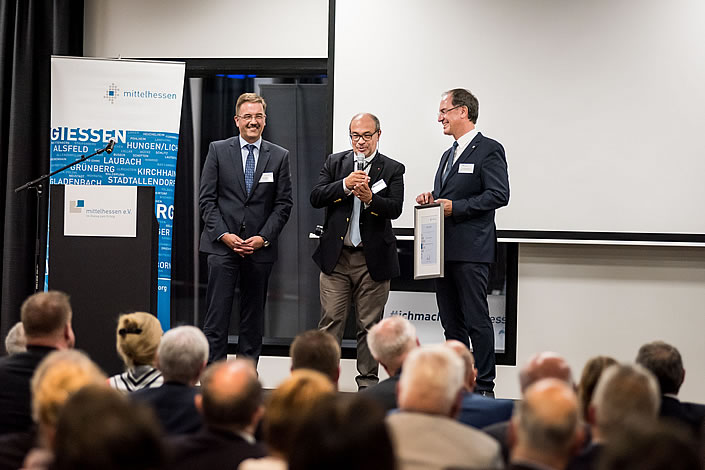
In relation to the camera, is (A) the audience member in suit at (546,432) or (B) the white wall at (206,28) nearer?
(A) the audience member in suit at (546,432)

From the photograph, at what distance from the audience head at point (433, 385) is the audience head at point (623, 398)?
38cm

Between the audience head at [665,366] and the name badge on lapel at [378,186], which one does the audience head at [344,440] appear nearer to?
the audience head at [665,366]

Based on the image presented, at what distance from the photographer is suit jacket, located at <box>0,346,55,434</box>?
2852 millimetres

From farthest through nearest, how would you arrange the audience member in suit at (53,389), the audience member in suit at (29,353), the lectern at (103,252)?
1. the lectern at (103,252)
2. the audience member in suit at (29,353)
3. the audience member in suit at (53,389)

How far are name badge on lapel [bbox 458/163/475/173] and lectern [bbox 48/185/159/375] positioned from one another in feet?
6.29

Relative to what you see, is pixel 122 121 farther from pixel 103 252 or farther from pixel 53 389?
pixel 53 389

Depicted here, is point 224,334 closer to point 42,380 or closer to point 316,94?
point 316,94

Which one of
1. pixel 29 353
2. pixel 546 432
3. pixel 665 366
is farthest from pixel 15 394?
pixel 665 366

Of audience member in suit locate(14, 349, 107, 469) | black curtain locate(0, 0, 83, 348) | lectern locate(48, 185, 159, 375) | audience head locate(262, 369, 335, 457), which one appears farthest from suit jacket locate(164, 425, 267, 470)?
black curtain locate(0, 0, 83, 348)

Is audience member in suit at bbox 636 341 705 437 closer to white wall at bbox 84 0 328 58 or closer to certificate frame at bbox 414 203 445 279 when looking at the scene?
certificate frame at bbox 414 203 445 279

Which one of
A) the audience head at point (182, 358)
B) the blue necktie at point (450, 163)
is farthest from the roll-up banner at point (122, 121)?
the audience head at point (182, 358)

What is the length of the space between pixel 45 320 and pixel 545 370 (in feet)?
6.28

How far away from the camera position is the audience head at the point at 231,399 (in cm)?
218

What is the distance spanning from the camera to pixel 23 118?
6336mm
